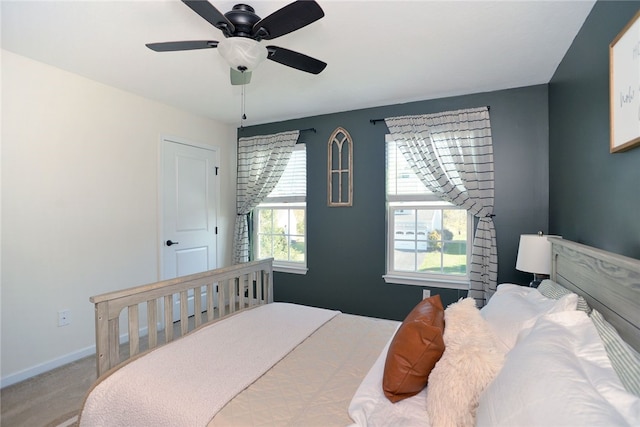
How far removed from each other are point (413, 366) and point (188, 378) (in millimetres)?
933

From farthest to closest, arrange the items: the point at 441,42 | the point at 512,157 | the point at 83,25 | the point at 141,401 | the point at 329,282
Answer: the point at 329,282 → the point at 512,157 → the point at 441,42 → the point at 83,25 → the point at 141,401

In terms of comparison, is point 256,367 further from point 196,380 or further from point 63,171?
point 63,171

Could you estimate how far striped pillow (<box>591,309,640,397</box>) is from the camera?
0.81m

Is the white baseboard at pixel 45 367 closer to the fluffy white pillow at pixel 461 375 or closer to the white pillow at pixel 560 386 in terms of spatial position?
the fluffy white pillow at pixel 461 375

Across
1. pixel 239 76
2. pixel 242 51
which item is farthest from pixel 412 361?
pixel 239 76

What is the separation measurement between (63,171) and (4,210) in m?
0.49

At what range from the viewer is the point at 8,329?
2262 millimetres

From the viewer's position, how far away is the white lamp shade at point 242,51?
61.6 inches

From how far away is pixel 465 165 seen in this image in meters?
2.90

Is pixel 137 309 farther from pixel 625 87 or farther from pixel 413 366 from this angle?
pixel 625 87

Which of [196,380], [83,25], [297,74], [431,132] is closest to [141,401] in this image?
[196,380]

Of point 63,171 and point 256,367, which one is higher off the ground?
point 63,171

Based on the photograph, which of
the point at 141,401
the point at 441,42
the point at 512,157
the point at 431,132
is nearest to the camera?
the point at 141,401

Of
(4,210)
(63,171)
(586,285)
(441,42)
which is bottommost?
(586,285)
